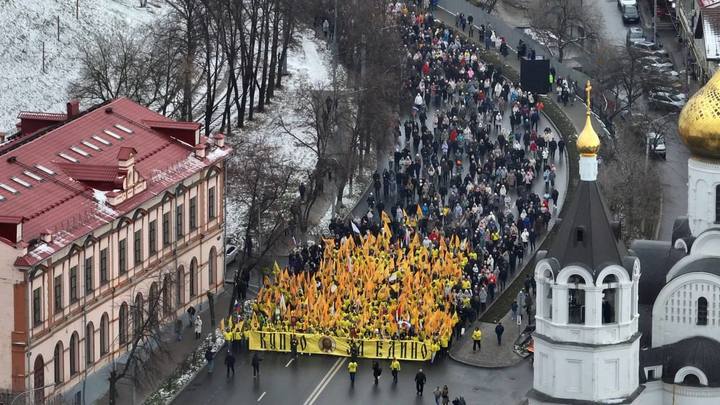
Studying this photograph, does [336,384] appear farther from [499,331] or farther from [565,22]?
[565,22]

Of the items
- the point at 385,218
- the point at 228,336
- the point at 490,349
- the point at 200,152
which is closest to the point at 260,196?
the point at 200,152

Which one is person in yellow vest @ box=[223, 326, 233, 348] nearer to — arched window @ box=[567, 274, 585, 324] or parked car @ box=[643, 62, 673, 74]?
arched window @ box=[567, 274, 585, 324]

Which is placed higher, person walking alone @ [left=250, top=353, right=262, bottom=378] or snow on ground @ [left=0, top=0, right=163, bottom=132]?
snow on ground @ [left=0, top=0, right=163, bottom=132]

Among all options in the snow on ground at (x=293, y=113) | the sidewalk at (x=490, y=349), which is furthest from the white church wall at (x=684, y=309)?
the snow on ground at (x=293, y=113)

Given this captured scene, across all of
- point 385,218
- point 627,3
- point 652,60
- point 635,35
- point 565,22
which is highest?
point 627,3

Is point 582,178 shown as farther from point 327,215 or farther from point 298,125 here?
point 298,125

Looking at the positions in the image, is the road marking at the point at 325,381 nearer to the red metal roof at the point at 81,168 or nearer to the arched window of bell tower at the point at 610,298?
the red metal roof at the point at 81,168

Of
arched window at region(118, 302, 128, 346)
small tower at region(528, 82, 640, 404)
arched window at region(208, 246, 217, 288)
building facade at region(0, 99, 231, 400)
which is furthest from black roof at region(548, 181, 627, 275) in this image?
arched window at region(208, 246, 217, 288)
